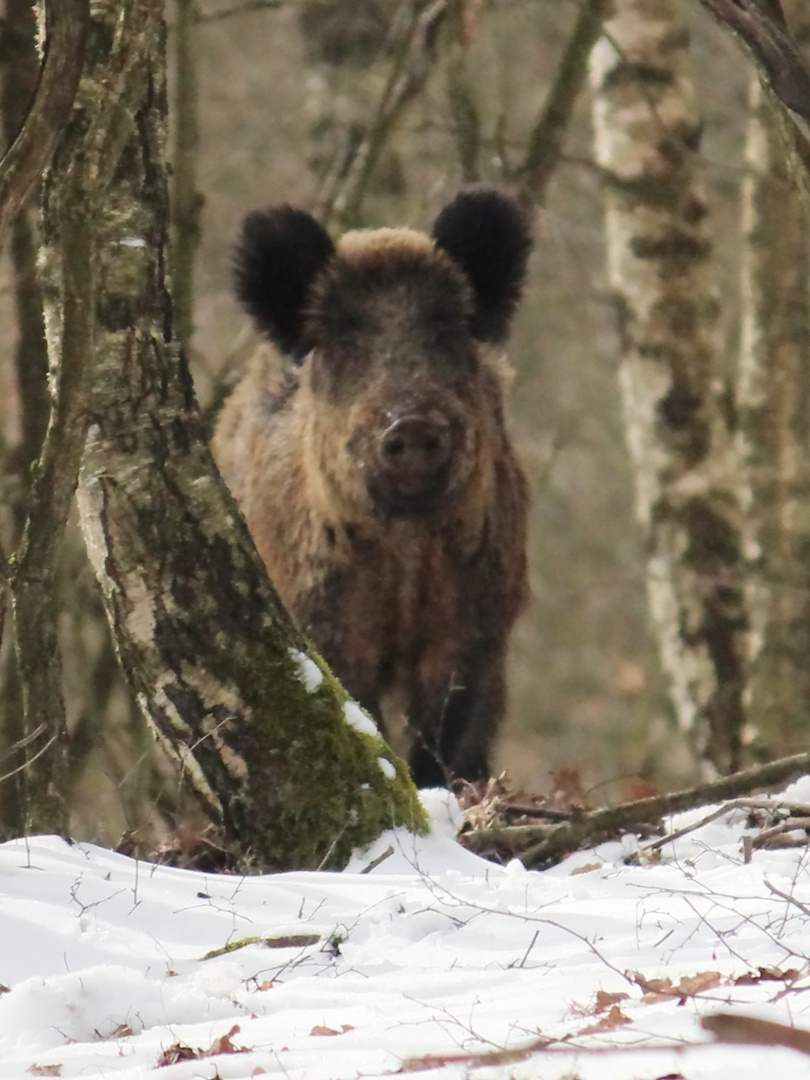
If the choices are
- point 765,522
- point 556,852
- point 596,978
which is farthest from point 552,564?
point 596,978

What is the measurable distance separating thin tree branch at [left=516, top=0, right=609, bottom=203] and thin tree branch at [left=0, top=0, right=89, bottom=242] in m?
5.38

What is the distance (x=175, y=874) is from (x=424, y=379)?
328cm

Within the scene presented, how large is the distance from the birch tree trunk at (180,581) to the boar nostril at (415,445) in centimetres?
193

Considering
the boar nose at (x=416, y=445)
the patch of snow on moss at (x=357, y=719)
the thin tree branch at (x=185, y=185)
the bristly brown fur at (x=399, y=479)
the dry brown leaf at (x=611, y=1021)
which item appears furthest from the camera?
the thin tree branch at (x=185, y=185)

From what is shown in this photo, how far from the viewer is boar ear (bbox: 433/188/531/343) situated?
823 centimetres

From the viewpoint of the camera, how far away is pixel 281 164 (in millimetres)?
17156

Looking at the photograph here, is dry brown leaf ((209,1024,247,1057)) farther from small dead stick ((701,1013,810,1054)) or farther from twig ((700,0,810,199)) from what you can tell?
twig ((700,0,810,199))

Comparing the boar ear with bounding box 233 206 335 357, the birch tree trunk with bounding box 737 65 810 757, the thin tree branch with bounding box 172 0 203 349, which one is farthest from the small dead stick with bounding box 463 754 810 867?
the birch tree trunk with bounding box 737 65 810 757

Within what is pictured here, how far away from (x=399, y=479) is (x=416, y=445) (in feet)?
0.73

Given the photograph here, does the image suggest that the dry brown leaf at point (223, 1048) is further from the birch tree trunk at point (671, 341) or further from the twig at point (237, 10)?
the birch tree trunk at point (671, 341)

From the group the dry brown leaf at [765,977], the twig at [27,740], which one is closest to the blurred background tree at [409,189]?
the twig at [27,740]

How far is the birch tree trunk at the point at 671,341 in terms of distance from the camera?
10.5 meters

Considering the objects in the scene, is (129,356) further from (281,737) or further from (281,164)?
(281,164)

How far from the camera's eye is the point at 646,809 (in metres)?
5.07
